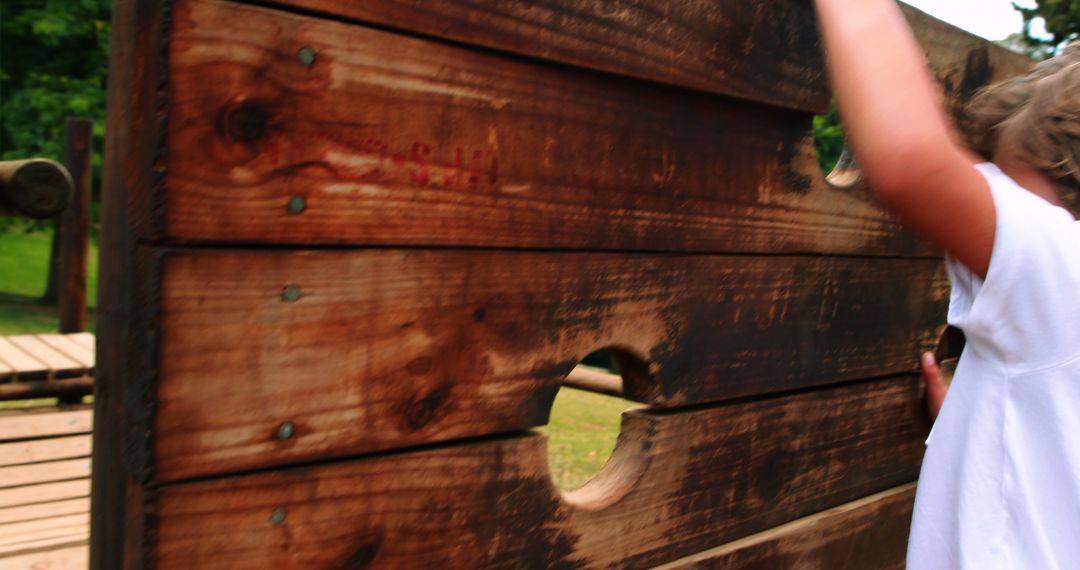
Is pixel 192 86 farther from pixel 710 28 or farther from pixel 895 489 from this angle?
pixel 895 489

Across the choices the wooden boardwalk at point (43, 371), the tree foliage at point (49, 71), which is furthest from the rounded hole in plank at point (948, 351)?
the tree foliage at point (49, 71)

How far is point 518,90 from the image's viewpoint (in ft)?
4.14

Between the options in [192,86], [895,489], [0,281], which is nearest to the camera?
[192,86]

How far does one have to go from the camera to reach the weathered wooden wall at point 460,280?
3.18 feet

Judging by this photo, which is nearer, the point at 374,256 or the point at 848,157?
the point at 374,256

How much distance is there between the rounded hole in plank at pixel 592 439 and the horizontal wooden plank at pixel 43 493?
126 cm

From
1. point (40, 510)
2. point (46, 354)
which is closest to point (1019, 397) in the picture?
point (40, 510)

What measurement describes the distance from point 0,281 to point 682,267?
732 inches

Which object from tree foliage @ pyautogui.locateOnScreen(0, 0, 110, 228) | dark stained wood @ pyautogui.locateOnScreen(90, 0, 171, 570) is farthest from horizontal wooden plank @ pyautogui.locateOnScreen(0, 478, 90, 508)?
tree foliage @ pyautogui.locateOnScreen(0, 0, 110, 228)

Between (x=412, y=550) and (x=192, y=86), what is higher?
(x=192, y=86)

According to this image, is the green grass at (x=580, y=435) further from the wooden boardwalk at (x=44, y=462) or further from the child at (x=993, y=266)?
the child at (x=993, y=266)

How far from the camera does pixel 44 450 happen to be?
286 centimetres

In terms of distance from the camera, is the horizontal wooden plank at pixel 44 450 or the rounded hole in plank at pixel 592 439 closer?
the rounded hole in plank at pixel 592 439

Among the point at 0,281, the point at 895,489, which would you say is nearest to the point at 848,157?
the point at 895,489
